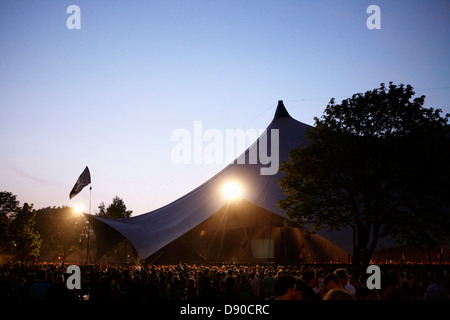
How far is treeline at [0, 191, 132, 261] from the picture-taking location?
147 feet

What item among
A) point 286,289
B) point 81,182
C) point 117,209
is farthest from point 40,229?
point 286,289

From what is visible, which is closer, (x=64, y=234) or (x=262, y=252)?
(x=262, y=252)

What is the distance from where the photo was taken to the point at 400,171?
15508mm

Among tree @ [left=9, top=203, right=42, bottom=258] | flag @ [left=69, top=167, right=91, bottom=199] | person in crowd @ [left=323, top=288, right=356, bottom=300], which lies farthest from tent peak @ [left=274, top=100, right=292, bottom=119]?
tree @ [left=9, top=203, right=42, bottom=258]

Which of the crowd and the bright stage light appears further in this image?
the bright stage light

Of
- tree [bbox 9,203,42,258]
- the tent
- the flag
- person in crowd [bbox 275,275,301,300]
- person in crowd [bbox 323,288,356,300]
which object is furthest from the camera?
tree [bbox 9,203,42,258]

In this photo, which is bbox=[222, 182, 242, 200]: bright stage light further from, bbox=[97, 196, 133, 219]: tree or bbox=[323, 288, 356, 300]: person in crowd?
bbox=[97, 196, 133, 219]: tree

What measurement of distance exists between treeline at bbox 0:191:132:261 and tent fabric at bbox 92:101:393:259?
1939 cm

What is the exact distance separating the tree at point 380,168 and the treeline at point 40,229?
129ft
